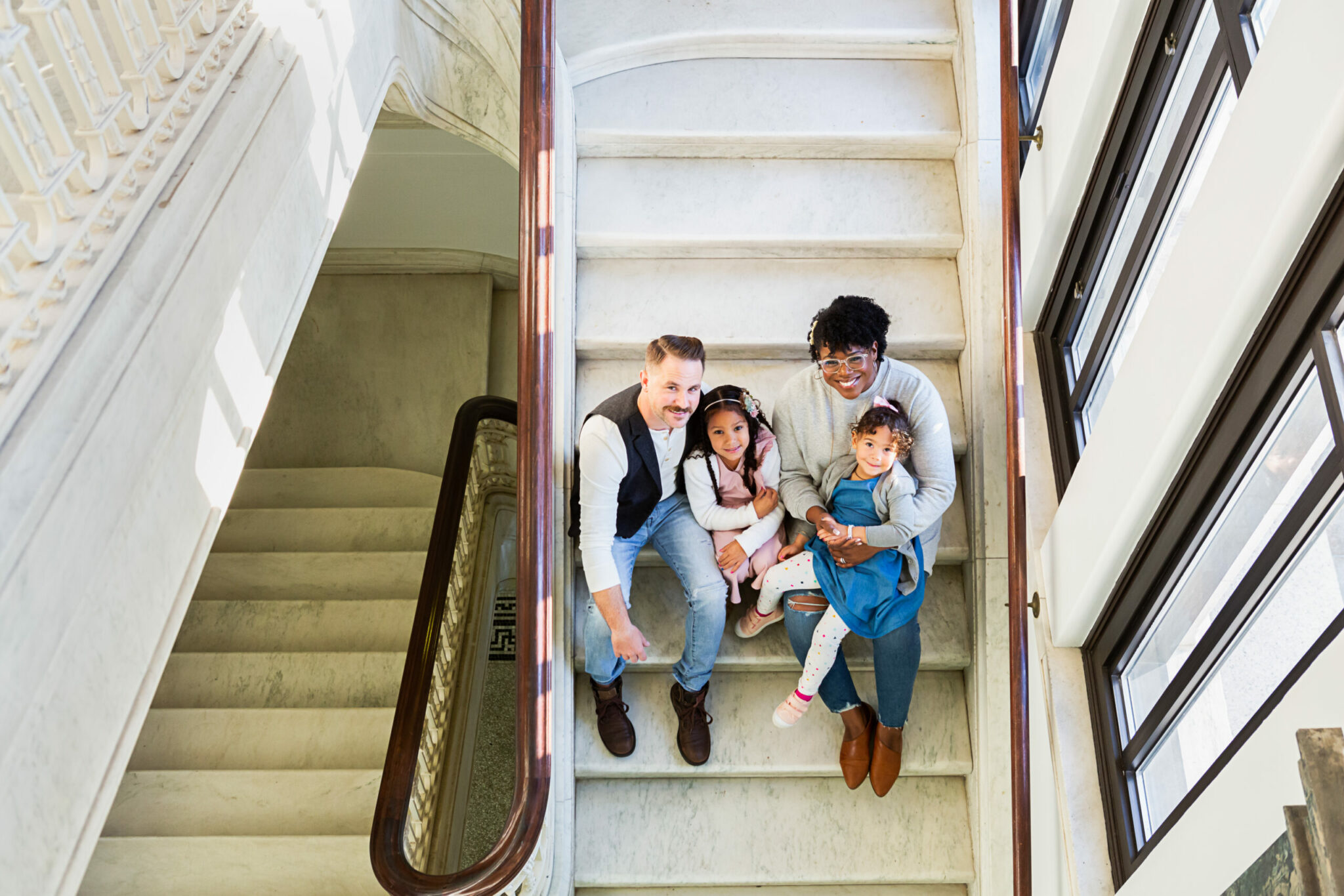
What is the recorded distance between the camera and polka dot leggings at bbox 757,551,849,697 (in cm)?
354

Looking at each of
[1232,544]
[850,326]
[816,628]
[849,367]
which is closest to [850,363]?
[849,367]

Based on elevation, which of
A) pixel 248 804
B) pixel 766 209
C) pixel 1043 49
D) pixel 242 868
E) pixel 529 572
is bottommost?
pixel 242 868

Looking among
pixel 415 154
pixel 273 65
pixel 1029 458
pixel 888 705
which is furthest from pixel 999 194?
pixel 415 154

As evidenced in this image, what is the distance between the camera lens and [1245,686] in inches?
96.8

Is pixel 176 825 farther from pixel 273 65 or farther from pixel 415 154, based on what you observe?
pixel 415 154

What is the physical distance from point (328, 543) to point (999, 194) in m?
Result: 4.33

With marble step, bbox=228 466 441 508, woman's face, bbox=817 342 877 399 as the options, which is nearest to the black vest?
woman's face, bbox=817 342 877 399

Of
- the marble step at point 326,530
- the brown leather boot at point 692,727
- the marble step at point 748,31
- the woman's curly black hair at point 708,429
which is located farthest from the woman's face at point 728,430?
the marble step at point 326,530

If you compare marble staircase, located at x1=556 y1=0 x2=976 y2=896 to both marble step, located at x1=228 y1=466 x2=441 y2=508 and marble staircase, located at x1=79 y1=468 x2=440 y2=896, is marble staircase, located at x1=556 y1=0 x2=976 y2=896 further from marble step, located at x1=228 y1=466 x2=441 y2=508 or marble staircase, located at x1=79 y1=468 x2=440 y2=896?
marble step, located at x1=228 y1=466 x2=441 y2=508

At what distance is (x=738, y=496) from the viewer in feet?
12.0

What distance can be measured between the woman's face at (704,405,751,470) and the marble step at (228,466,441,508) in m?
4.29

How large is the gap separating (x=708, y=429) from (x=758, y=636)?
39.3 inches

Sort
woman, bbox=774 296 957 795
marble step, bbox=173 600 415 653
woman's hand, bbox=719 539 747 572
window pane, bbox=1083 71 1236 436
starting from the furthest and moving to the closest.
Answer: marble step, bbox=173 600 415 653, woman's hand, bbox=719 539 747 572, woman, bbox=774 296 957 795, window pane, bbox=1083 71 1236 436

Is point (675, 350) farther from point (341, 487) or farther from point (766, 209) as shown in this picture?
point (341, 487)
